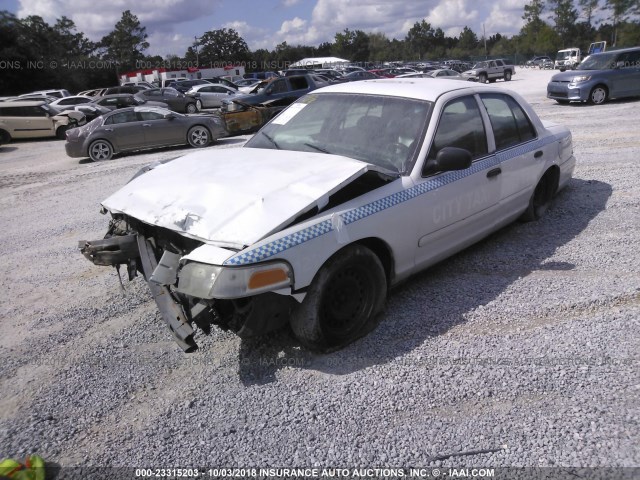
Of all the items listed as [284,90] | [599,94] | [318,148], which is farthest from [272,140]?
[599,94]

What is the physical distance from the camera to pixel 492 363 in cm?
323

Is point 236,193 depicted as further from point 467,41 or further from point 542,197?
point 467,41

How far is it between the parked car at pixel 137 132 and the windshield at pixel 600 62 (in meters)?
12.2

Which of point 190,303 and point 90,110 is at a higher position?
point 90,110

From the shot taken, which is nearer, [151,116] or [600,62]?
[151,116]

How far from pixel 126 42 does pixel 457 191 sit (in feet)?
301

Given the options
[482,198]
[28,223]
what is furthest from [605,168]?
[28,223]

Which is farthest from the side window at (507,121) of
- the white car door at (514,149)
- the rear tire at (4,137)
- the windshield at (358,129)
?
the rear tire at (4,137)

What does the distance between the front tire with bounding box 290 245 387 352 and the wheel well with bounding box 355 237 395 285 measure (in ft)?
0.37

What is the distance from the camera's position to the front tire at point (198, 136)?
48.2 feet

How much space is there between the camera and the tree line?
44.7 meters

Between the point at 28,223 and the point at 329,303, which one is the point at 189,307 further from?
the point at 28,223

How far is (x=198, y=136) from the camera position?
48.4ft

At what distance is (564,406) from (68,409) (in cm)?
277
